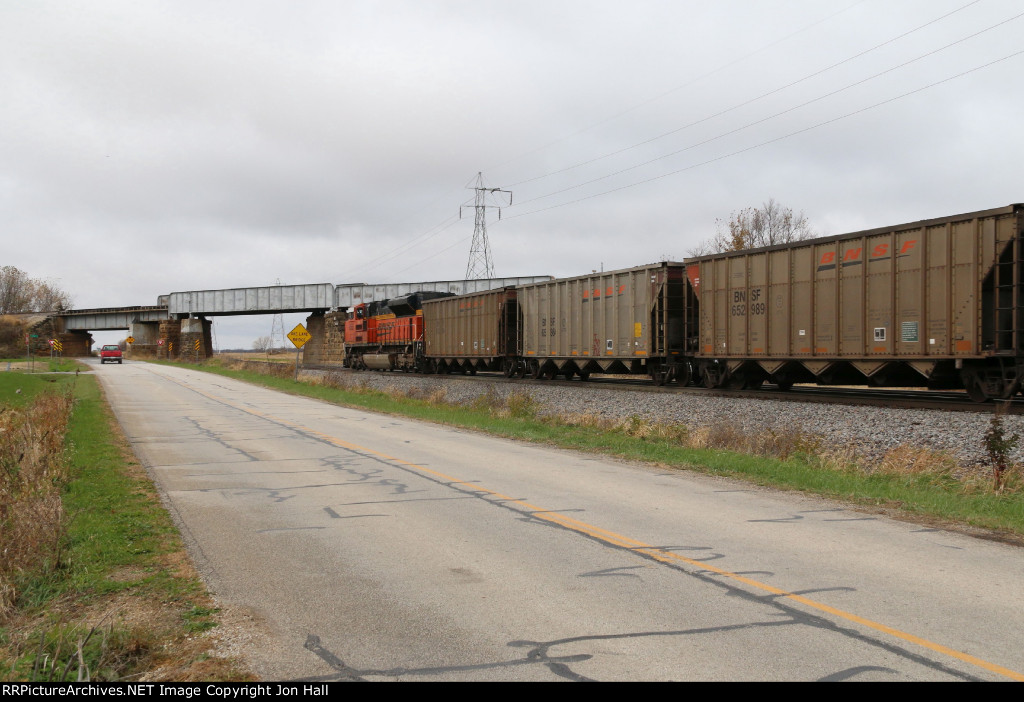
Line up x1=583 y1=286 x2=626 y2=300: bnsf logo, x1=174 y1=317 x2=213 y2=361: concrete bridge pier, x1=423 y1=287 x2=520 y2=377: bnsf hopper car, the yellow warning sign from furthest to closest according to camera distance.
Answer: x1=174 y1=317 x2=213 y2=361: concrete bridge pier → the yellow warning sign → x1=423 y1=287 x2=520 y2=377: bnsf hopper car → x1=583 y1=286 x2=626 y2=300: bnsf logo

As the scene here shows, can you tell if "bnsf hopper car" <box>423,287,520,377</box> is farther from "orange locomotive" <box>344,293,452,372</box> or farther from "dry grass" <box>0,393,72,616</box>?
"dry grass" <box>0,393,72,616</box>

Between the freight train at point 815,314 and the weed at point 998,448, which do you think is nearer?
the weed at point 998,448

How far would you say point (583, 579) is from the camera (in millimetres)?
6395

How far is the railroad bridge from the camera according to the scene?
7075 centimetres

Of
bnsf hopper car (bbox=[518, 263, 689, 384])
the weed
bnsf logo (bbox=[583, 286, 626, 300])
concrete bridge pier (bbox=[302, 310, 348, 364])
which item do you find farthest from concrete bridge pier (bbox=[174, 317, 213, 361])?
the weed

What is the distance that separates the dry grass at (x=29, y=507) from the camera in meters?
6.47

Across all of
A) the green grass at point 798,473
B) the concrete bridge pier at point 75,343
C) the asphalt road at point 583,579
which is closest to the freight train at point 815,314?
the green grass at point 798,473

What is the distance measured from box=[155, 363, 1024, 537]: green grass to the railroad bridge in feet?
121

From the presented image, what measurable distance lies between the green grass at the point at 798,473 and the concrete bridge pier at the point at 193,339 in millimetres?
69678

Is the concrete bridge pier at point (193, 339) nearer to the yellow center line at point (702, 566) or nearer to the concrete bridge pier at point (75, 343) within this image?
the concrete bridge pier at point (75, 343)

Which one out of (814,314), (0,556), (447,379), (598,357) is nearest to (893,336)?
(814,314)

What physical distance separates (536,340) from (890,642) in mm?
24447

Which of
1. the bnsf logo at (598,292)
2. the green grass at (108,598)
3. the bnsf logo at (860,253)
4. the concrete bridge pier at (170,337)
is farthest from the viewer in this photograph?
the concrete bridge pier at (170,337)

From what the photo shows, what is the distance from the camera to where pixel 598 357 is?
82.7 ft
